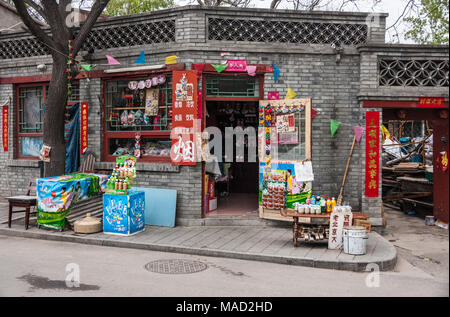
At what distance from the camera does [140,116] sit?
10.7 metres

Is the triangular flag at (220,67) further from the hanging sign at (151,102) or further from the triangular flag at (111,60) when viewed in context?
the triangular flag at (111,60)

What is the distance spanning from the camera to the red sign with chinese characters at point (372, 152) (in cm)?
959

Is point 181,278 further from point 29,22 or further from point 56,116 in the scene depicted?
point 29,22

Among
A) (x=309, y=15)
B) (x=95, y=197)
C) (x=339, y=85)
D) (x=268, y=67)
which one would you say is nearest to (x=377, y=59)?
(x=339, y=85)

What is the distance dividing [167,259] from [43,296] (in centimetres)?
242

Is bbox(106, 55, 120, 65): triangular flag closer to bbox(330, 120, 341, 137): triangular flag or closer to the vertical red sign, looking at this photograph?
the vertical red sign

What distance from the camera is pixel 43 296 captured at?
5.47 m

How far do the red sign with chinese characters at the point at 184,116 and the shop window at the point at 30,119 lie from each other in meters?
4.57

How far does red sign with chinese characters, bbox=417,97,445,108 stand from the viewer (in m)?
9.51

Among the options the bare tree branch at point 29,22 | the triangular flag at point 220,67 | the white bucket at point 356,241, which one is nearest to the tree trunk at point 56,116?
the bare tree branch at point 29,22

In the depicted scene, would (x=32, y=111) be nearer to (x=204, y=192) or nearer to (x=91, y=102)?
(x=91, y=102)

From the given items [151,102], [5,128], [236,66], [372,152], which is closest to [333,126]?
[372,152]

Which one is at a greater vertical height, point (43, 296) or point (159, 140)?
point (159, 140)

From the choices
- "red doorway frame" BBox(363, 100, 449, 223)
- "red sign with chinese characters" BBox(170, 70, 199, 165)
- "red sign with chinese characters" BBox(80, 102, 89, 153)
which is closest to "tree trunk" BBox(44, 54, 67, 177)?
"red sign with chinese characters" BBox(80, 102, 89, 153)
